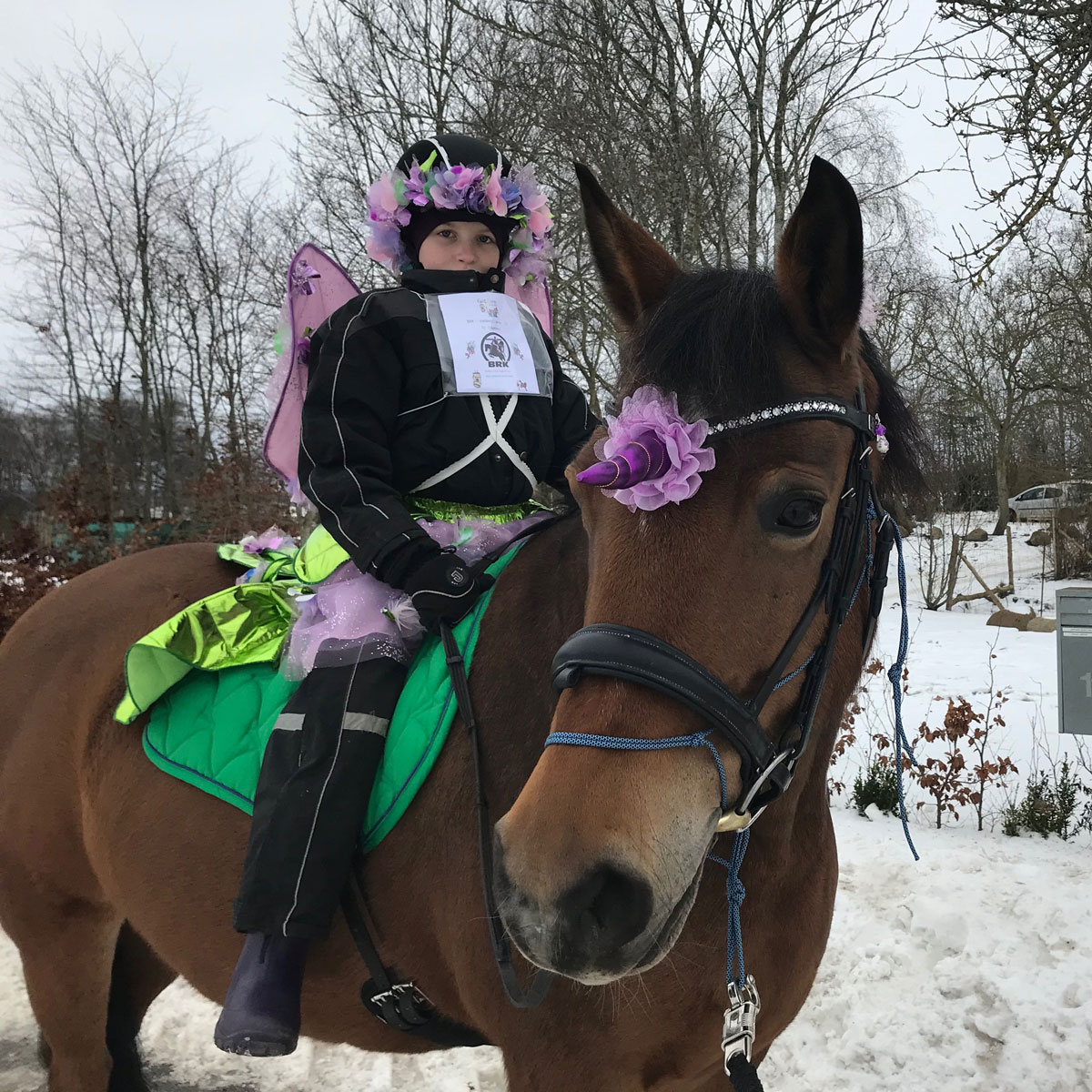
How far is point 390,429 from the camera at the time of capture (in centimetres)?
216

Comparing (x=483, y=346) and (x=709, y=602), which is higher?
(x=483, y=346)

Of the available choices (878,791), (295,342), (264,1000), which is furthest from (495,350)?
(878,791)

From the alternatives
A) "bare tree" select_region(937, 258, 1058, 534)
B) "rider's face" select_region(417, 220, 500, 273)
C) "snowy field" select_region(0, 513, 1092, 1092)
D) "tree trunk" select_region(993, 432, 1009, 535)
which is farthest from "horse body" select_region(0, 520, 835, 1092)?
"tree trunk" select_region(993, 432, 1009, 535)

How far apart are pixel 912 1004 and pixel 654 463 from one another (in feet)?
11.2

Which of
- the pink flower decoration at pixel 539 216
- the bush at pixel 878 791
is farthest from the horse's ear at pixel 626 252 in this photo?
the bush at pixel 878 791

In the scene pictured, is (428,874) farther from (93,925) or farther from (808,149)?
(808,149)

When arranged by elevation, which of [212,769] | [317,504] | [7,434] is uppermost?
[7,434]

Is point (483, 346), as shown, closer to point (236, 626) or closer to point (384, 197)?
point (384, 197)

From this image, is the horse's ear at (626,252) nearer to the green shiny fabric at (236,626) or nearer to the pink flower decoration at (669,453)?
the pink flower decoration at (669,453)

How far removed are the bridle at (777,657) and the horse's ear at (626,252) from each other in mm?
483

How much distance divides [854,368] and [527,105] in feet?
31.9

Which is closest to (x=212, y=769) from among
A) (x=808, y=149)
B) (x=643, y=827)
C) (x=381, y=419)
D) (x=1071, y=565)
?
(x=381, y=419)

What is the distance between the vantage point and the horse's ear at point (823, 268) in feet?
4.67

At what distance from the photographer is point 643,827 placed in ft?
3.54
